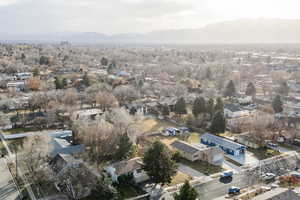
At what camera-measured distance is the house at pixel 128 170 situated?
62.9ft

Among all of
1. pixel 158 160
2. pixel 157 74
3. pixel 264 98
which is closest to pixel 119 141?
pixel 158 160

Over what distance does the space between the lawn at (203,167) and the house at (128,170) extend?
4.58m

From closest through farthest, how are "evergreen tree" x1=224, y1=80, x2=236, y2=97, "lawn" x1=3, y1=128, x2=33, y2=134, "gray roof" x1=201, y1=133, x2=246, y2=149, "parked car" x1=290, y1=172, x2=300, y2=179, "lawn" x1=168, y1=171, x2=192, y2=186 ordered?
"lawn" x1=168, y1=171, x2=192, y2=186, "parked car" x1=290, y1=172, x2=300, y2=179, "gray roof" x1=201, y1=133, x2=246, y2=149, "lawn" x1=3, y1=128, x2=33, y2=134, "evergreen tree" x1=224, y1=80, x2=236, y2=97

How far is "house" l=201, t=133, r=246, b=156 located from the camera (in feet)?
82.6

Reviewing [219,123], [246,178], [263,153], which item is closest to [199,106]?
[219,123]

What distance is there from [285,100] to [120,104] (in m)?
27.3

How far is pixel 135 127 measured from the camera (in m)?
26.1

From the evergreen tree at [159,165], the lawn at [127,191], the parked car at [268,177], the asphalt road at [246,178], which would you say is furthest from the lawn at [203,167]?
the lawn at [127,191]

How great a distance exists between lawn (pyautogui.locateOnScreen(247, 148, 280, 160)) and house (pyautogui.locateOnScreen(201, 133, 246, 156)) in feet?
4.11

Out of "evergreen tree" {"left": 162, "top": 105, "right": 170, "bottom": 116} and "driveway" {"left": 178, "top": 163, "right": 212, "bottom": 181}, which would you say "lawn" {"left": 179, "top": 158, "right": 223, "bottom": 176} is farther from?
"evergreen tree" {"left": 162, "top": 105, "right": 170, "bottom": 116}

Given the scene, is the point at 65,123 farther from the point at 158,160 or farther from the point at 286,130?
the point at 286,130

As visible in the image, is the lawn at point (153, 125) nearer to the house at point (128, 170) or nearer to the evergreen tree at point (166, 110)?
the evergreen tree at point (166, 110)

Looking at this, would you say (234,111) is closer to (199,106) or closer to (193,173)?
(199,106)

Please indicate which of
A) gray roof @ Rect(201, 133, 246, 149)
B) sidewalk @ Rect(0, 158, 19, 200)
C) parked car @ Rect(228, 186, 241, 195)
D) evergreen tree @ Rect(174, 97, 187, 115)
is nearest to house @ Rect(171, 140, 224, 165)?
gray roof @ Rect(201, 133, 246, 149)
